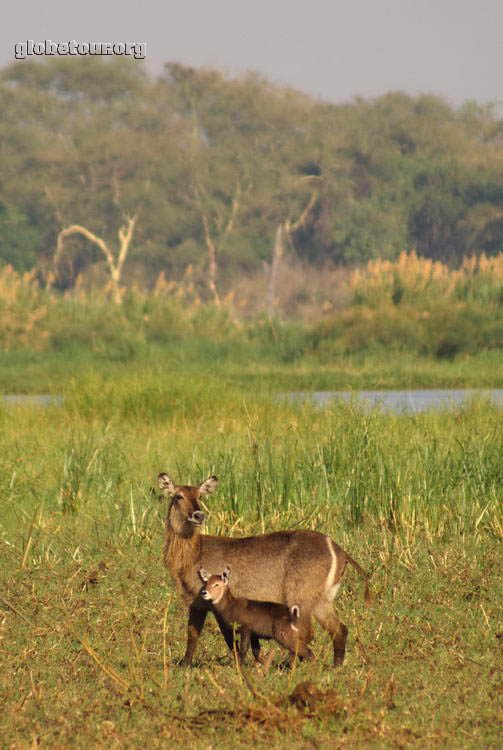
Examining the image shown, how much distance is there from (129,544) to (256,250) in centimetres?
3717

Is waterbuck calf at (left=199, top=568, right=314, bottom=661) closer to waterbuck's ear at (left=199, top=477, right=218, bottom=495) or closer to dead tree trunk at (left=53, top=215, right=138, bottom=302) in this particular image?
waterbuck's ear at (left=199, top=477, right=218, bottom=495)

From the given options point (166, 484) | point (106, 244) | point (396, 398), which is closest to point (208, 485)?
point (166, 484)

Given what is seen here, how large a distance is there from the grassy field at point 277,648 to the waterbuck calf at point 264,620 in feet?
0.44

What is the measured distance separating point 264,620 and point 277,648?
2.09 feet

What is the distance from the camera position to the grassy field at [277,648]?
12.8ft

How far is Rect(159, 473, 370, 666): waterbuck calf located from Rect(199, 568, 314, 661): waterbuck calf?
0.09 m

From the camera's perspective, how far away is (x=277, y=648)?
483 cm

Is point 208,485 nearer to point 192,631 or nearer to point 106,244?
point 192,631

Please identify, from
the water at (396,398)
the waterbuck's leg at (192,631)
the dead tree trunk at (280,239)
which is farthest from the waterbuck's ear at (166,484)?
the dead tree trunk at (280,239)

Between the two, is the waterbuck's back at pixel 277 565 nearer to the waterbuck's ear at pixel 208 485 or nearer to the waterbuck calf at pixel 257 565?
the waterbuck calf at pixel 257 565

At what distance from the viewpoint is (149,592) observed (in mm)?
5680

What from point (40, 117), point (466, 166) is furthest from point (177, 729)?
point (40, 117)

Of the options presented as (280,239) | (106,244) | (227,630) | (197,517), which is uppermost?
(197,517)

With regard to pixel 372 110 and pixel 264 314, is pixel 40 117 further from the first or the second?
pixel 264 314
